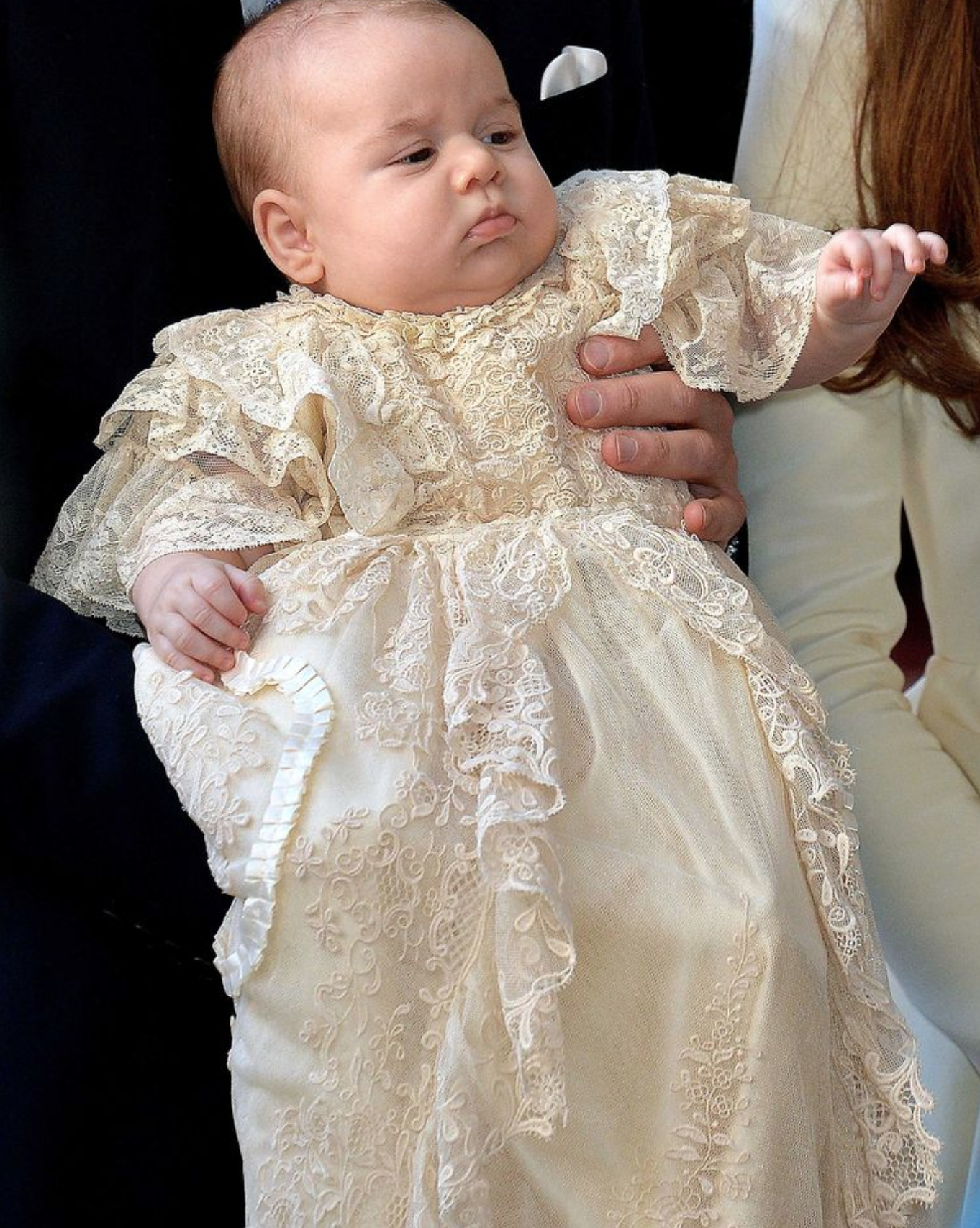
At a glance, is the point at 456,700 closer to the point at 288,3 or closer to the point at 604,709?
the point at 604,709

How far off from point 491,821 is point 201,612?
0.82 feet

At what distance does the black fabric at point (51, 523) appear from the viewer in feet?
3.13

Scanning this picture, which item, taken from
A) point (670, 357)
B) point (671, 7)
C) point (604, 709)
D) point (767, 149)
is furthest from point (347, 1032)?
point (671, 7)

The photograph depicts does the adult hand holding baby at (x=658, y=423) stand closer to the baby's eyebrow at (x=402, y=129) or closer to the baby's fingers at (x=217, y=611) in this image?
the baby's eyebrow at (x=402, y=129)

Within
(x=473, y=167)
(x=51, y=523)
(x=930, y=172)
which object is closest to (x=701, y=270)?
(x=473, y=167)

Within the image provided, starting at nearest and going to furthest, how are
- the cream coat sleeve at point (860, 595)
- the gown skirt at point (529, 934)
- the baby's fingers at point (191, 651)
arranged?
the gown skirt at point (529, 934) < the baby's fingers at point (191, 651) < the cream coat sleeve at point (860, 595)

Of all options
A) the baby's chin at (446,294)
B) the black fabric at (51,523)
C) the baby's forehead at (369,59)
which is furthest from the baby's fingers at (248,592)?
the baby's forehead at (369,59)

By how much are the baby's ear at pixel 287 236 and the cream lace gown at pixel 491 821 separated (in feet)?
0.27

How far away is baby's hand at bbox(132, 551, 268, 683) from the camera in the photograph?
932 millimetres

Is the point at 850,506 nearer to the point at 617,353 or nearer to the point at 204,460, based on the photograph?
the point at 617,353

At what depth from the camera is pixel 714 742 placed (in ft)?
3.01

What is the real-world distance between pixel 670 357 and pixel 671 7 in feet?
1.60

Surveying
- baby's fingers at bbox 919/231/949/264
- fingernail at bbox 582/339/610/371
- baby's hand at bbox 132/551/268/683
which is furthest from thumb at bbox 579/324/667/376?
baby's hand at bbox 132/551/268/683

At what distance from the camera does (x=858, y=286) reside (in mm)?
1046
